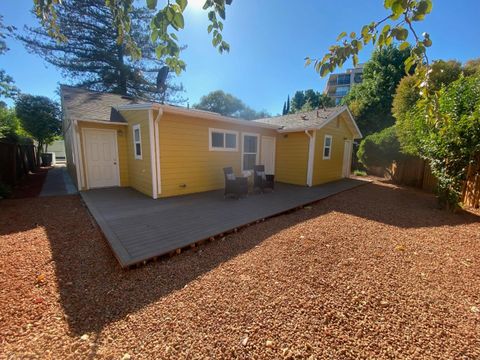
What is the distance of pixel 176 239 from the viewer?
12.4ft

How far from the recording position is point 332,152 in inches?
420

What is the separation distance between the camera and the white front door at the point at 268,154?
387 inches

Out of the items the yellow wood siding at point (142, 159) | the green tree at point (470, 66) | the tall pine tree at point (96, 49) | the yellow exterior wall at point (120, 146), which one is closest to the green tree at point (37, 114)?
the tall pine tree at point (96, 49)

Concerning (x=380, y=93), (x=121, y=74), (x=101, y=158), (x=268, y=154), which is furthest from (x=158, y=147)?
(x=380, y=93)

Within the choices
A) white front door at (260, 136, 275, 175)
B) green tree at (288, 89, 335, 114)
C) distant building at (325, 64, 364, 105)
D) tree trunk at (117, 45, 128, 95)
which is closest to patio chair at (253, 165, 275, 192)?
white front door at (260, 136, 275, 175)

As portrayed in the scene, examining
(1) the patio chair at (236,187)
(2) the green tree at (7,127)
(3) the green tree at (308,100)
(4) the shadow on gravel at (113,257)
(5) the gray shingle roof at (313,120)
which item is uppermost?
(3) the green tree at (308,100)

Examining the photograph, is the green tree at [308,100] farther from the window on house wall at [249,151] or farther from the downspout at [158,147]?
the downspout at [158,147]

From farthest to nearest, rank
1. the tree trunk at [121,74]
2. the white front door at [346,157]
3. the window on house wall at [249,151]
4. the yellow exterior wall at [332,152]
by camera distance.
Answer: the tree trunk at [121,74], the white front door at [346,157], the yellow exterior wall at [332,152], the window on house wall at [249,151]

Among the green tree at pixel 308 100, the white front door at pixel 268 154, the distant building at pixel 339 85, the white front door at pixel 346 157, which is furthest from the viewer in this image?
the distant building at pixel 339 85

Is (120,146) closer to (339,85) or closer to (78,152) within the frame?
(78,152)

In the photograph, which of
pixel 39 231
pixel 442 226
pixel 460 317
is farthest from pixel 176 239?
pixel 442 226

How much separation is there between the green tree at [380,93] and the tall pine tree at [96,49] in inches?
707

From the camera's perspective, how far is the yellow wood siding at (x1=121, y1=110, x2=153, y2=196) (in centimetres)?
669

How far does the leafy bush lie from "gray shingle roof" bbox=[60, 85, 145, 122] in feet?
42.2
